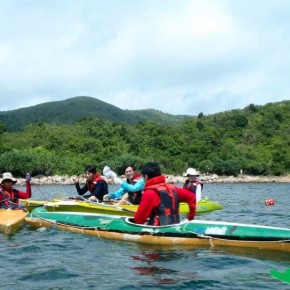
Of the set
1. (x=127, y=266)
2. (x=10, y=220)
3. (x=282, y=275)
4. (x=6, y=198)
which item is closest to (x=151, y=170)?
(x=127, y=266)

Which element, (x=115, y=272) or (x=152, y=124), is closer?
(x=115, y=272)

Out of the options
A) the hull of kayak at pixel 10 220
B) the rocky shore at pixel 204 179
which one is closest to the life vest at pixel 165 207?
the hull of kayak at pixel 10 220

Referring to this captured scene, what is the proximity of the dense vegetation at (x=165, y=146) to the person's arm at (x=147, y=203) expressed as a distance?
2089 inches

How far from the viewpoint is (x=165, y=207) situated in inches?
328

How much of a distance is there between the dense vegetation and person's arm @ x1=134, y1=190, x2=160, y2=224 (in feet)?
174

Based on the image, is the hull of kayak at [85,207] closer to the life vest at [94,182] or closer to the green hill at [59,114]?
the life vest at [94,182]

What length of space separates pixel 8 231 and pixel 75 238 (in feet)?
6.24

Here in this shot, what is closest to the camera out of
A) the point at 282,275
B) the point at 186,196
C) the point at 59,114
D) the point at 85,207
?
the point at 282,275

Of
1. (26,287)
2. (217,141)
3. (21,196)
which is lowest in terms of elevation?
(26,287)

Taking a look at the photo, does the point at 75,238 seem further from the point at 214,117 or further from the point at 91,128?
the point at 214,117

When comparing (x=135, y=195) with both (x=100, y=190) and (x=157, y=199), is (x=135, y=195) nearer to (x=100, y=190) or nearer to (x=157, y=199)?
(x=100, y=190)

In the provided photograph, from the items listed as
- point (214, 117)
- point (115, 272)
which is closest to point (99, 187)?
point (115, 272)

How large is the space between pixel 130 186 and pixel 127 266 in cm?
523

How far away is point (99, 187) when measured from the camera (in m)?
13.7
